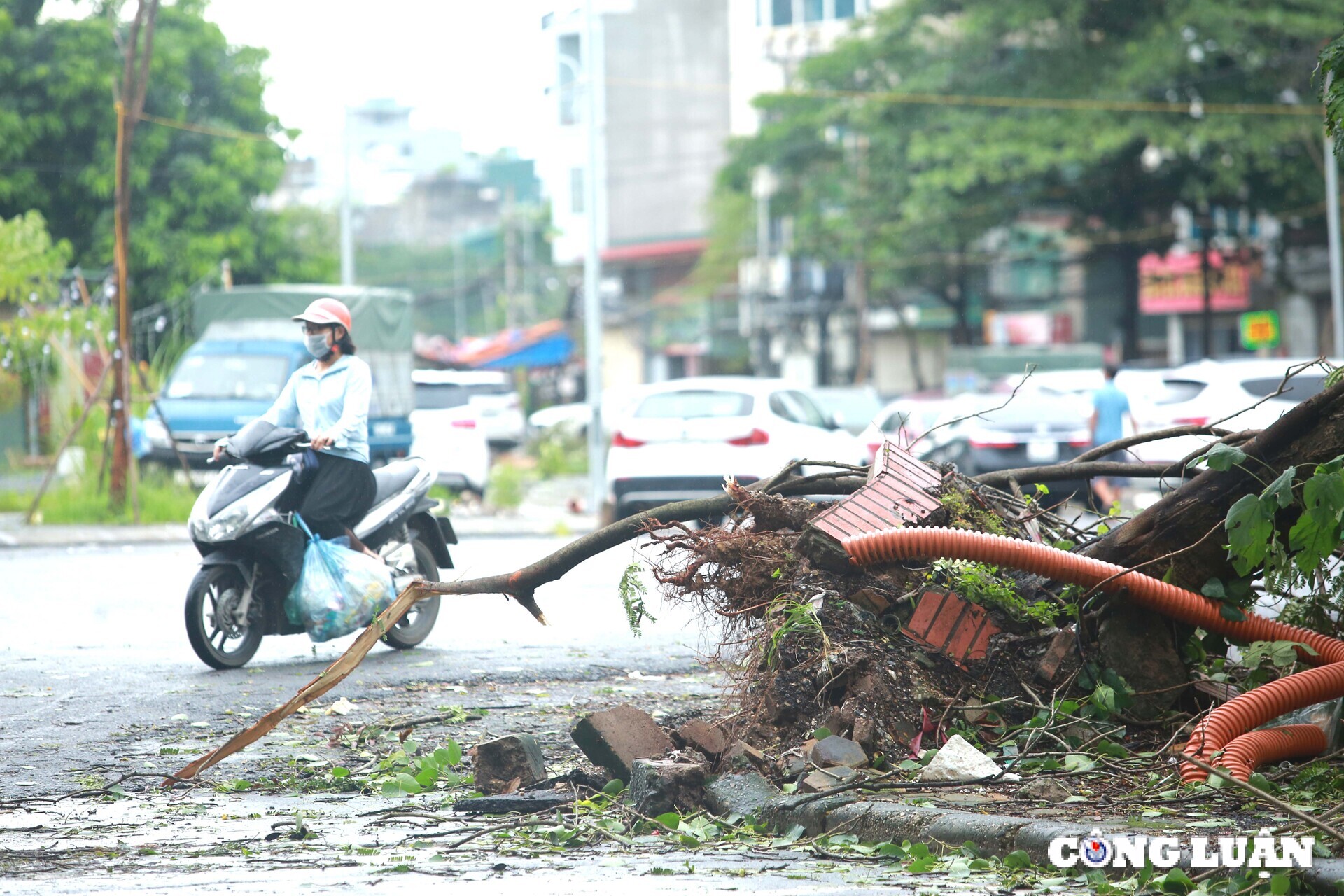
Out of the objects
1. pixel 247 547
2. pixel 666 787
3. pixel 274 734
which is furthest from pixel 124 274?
pixel 666 787

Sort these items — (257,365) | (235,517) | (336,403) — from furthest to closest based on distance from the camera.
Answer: (257,365) → (336,403) → (235,517)

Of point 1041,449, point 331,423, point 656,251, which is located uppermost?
point 656,251

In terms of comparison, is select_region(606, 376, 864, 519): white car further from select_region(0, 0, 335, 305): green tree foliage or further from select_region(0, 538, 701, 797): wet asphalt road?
select_region(0, 0, 335, 305): green tree foliage

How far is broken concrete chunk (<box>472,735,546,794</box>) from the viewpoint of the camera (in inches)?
202

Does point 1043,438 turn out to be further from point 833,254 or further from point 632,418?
point 833,254

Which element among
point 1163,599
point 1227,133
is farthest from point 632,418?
point 1227,133

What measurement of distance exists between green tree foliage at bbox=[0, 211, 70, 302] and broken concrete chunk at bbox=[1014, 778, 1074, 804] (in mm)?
17273

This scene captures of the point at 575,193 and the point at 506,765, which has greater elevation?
the point at 575,193

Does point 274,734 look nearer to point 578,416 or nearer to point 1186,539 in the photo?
point 1186,539

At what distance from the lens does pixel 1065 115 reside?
31469 mm

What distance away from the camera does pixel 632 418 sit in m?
15.4

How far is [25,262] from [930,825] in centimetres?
1853

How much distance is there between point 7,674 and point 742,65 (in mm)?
56557

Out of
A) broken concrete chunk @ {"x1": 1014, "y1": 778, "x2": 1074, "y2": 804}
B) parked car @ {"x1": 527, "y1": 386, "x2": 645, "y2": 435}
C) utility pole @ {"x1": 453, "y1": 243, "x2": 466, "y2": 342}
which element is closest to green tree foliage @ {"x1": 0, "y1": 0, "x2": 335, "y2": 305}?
parked car @ {"x1": 527, "y1": 386, "x2": 645, "y2": 435}
